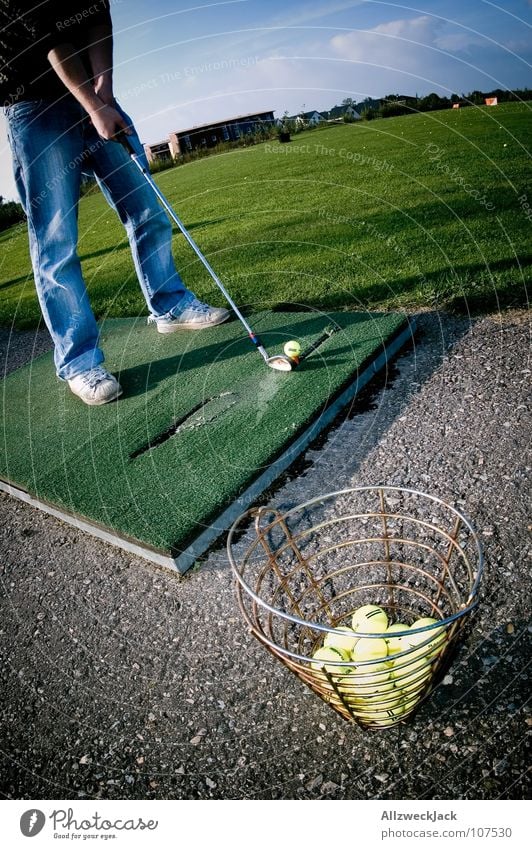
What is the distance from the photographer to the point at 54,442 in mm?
4207

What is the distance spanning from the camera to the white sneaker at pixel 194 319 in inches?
216

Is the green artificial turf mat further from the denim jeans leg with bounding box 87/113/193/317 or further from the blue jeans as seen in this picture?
the blue jeans

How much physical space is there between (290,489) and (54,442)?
204cm

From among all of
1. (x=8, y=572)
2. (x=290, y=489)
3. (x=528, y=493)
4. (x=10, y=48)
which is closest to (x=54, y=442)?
(x=8, y=572)

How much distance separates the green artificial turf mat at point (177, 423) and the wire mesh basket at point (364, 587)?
0.47m

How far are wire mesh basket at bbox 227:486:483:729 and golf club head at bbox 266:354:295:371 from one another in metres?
1.48

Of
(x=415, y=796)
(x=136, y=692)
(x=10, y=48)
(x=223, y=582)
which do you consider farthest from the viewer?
(x=10, y=48)

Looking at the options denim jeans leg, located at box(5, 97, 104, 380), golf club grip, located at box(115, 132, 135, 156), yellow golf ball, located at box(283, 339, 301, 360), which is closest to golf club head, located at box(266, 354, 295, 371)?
yellow golf ball, located at box(283, 339, 301, 360)

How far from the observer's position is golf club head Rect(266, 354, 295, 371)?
4258mm

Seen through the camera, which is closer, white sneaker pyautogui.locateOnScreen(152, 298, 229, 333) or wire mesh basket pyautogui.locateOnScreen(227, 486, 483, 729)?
wire mesh basket pyautogui.locateOnScreen(227, 486, 483, 729)

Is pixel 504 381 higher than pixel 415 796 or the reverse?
higher

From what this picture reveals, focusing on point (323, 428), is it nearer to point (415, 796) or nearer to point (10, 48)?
point (415, 796)

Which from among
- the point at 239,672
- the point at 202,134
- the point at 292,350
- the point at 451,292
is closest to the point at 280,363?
the point at 292,350

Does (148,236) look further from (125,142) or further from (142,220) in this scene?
(125,142)
